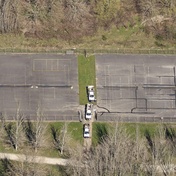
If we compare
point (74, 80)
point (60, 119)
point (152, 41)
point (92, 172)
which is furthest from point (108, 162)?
point (152, 41)

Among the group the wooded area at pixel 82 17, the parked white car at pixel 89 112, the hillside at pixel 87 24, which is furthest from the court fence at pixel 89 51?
the parked white car at pixel 89 112

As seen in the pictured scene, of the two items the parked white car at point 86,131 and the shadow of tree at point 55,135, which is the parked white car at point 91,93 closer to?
the parked white car at point 86,131

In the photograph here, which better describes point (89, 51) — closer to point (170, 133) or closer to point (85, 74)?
point (85, 74)

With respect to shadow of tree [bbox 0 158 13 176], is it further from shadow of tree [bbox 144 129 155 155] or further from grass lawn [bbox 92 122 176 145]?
shadow of tree [bbox 144 129 155 155]

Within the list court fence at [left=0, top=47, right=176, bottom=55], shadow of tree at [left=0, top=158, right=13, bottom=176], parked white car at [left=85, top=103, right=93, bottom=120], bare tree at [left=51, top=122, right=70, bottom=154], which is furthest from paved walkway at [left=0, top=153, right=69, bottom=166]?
court fence at [left=0, top=47, right=176, bottom=55]

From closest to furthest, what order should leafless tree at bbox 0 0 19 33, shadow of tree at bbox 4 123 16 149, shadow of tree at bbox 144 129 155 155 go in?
1. shadow of tree at bbox 4 123 16 149
2. shadow of tree at bbox 144 129 155 155
3. leafless tree at bbox 0 0 19 33

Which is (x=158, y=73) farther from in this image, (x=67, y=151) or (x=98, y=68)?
(x=67, y=151)
